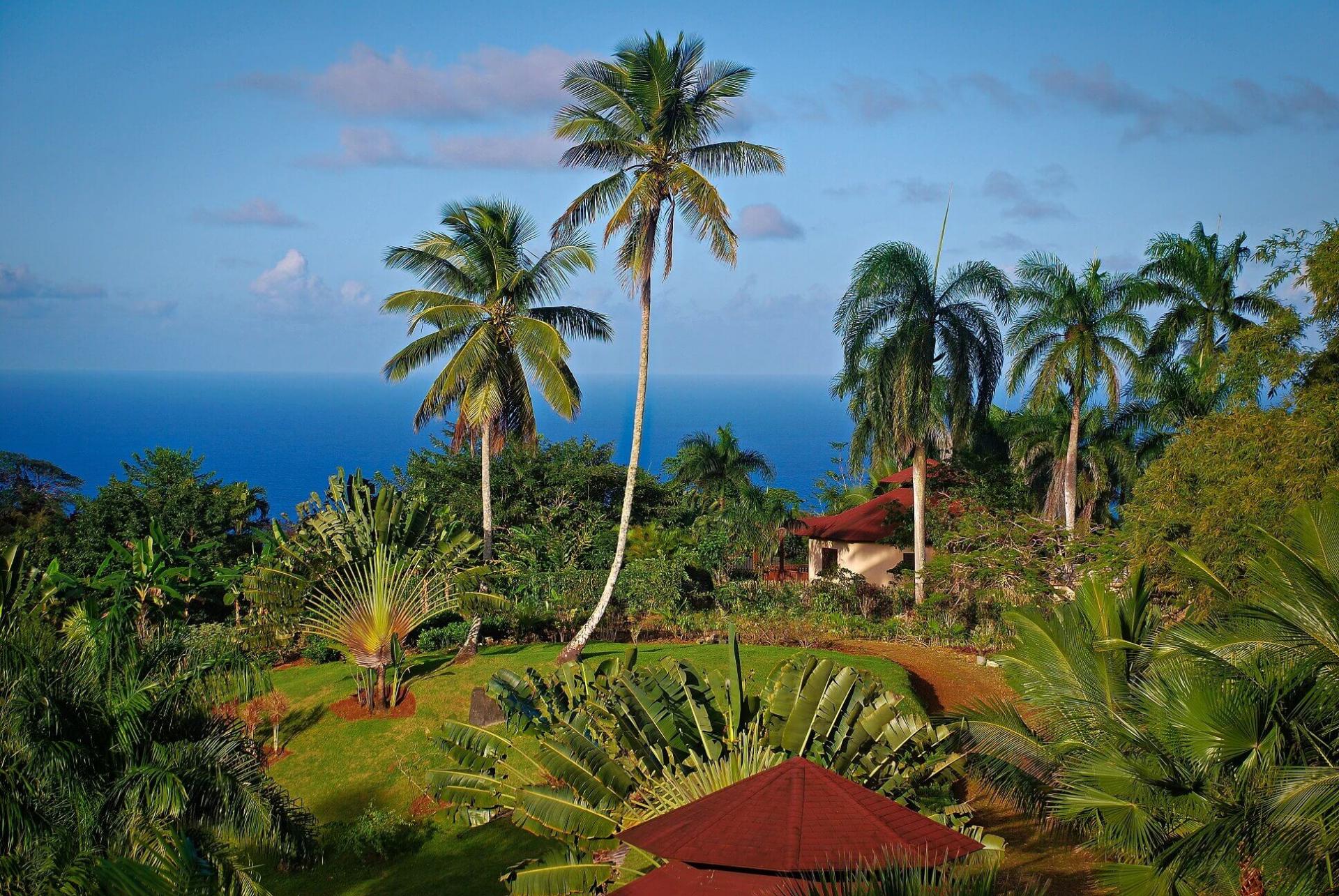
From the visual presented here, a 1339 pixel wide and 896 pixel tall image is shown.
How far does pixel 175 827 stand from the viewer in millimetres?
7949

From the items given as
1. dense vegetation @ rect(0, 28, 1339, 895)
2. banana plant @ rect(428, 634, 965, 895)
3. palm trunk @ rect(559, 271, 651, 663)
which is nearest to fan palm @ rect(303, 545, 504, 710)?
dense vegetation @ rect(0, 28, 1339, 895)

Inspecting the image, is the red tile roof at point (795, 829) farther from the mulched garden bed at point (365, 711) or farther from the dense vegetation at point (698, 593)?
the mulched garden bed at point (365, 711)

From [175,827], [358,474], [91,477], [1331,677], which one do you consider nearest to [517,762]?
[175,827]

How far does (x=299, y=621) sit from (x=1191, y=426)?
667 inches

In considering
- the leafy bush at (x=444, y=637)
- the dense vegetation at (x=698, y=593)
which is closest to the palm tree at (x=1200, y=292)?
the dense vegetation at (x=698, y=593)

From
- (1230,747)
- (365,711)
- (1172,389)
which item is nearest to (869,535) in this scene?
(1172,389)

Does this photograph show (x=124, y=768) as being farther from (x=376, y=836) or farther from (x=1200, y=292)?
(x=1200, y=292)

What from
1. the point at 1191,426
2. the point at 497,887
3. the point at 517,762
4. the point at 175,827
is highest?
the point at 1191,426

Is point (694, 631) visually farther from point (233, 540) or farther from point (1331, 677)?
point (1331, 677)

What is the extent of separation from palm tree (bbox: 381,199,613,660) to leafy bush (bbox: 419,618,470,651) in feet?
9.70

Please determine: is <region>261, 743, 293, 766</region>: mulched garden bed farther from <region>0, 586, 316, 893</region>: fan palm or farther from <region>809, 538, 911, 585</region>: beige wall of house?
<region>809, 538, 911, 585</region>: beige wall of house

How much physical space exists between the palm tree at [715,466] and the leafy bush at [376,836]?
72.1ft

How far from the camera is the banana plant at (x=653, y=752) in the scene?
8.96 metres

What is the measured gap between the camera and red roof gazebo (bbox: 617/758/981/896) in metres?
6.26
